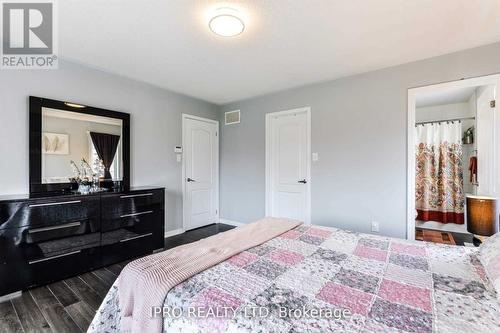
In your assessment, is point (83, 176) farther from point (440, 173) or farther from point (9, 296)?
point (440, 173)

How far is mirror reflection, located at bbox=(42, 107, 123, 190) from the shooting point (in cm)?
260

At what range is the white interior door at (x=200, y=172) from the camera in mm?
4082

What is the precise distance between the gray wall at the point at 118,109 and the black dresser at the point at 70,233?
19.5 inches

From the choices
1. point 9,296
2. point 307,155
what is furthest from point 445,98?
point 9,296

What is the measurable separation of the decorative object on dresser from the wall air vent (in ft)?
11.3

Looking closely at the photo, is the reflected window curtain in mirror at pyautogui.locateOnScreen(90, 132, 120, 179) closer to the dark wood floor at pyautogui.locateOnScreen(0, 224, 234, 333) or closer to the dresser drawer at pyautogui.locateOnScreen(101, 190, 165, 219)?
the dresser drawer at pyautogui.locateOnScreen(101, 190, 165, 219)

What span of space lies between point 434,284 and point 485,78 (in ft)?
8.23

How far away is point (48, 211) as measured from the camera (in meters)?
2.23

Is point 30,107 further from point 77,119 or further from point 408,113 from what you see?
point 408,113

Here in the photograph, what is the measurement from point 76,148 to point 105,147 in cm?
32

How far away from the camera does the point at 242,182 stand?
14.3ft

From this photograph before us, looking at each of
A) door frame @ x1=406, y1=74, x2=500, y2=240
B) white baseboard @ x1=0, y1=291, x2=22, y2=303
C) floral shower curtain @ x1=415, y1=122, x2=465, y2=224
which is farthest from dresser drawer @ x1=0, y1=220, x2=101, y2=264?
floral shower curtain @ x1=415, y1=122, x2=465, y2=224

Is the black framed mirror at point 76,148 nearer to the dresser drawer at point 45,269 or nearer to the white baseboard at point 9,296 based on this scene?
the dresser drawer at point 45,269

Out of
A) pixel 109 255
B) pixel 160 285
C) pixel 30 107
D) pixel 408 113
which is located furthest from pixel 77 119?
pixel 408 113
